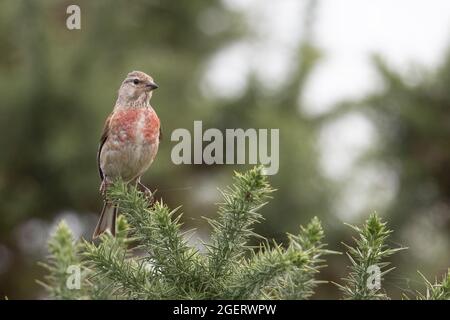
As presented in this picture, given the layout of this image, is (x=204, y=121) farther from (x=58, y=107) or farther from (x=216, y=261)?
(x=216, y=261)

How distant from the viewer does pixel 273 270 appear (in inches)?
89.1

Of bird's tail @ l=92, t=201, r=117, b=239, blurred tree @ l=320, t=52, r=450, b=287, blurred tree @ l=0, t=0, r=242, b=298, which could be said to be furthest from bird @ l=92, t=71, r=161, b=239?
blurred tree @ l=0, t=0, r=242, b=298

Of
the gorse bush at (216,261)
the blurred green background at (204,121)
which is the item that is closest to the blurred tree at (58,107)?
the blurred green background at (204,121)

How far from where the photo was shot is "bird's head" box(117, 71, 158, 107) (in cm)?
273

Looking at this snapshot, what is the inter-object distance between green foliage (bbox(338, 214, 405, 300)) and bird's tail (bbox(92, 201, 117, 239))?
33.8 inches

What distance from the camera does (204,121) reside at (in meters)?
8.77

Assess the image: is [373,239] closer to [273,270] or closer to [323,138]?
[273,270]

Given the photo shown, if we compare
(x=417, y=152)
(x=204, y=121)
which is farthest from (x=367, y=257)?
(x=204, y=121)

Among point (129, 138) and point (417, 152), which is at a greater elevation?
point (417, 152)

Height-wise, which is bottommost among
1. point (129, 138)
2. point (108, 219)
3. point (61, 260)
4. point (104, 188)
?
point (61, 260)

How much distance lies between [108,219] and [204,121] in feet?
19.5

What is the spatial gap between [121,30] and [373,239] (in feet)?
26.3

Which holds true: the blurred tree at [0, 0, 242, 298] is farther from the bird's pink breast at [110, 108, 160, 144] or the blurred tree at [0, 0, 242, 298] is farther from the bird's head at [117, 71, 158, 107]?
the bird's head at [117, 71, 158, 107]
